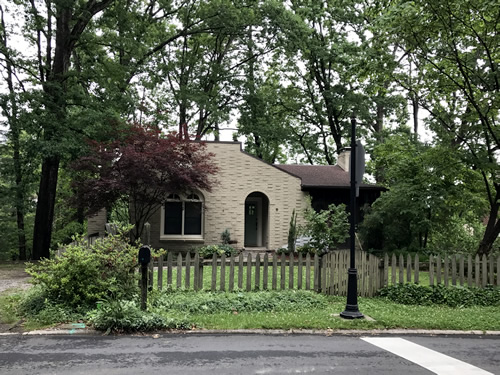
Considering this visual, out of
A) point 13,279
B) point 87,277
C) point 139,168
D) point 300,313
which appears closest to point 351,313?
point 300,313

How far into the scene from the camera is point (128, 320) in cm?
682

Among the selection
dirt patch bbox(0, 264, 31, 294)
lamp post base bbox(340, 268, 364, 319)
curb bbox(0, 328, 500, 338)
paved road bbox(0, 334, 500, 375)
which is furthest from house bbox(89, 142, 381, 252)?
paved road bbox(0, 334, 500, 375)

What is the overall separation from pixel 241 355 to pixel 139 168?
34.1 feet

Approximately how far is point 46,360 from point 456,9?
12.0m

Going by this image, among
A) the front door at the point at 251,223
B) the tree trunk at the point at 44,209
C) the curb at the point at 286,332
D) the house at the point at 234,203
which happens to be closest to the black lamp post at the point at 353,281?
the curb at the point at 286,332

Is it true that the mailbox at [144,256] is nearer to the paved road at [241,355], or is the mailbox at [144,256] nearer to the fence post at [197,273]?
the paved road at [241,355]

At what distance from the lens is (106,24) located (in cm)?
2003

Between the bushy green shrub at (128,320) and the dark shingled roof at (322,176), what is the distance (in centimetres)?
1395

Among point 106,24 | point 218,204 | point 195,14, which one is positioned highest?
point 195,14

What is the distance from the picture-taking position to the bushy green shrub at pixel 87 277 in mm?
7629

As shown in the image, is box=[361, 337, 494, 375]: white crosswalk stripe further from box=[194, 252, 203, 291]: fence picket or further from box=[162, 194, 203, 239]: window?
box=[162, 194, 203, 239]: window

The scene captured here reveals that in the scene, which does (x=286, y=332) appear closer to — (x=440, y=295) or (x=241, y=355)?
(x=241, y=355)

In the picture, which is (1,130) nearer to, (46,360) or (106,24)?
(106,24)

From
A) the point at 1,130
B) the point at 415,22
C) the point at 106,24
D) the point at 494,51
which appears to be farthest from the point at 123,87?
the point at 494,51
